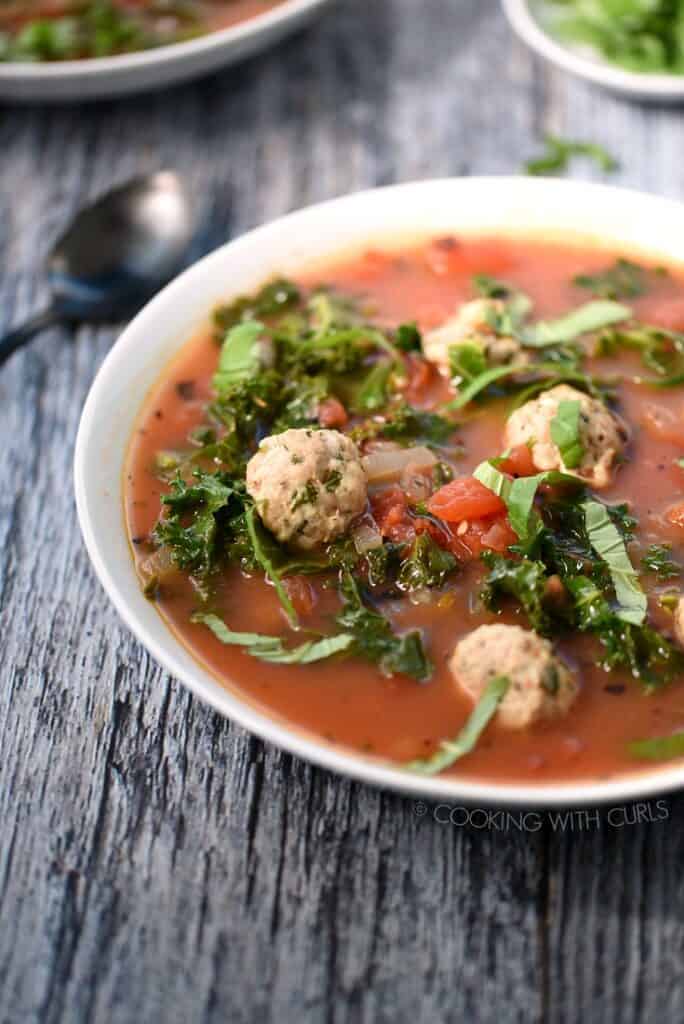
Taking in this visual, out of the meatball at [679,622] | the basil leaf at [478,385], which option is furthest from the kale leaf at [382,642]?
the basil leaf at [478,385]

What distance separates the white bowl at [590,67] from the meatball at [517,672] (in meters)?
4.57

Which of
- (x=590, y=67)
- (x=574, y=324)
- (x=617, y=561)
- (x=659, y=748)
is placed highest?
(x=590, y=67)

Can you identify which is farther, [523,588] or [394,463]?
[394,463]

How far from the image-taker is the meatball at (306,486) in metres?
4.46

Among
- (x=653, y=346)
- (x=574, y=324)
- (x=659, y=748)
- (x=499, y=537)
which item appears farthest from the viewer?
(x=574, y=324)

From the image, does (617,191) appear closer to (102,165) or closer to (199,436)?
(199,436)

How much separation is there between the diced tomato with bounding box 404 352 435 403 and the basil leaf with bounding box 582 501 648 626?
102 centimetres

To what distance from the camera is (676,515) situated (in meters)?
4.66

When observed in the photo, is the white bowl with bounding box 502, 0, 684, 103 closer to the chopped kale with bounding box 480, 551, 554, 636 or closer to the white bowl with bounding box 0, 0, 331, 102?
the white bowl with bounding box 0, 0, 331, 102

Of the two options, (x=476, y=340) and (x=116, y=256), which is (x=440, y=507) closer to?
(x=476, y=340)

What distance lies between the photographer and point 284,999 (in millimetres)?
3803

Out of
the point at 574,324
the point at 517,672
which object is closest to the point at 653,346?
the point at 574,324

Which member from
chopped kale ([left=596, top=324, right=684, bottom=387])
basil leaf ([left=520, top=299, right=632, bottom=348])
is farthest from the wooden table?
basil leaf ([left=520, top=299, right=632, bottom=348])

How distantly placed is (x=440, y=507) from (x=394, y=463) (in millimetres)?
338
